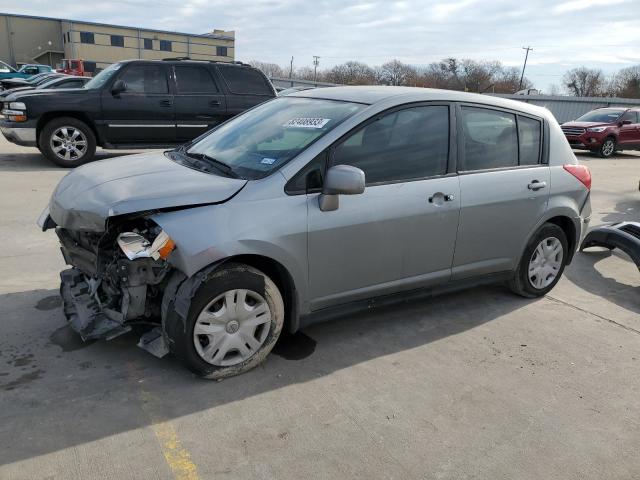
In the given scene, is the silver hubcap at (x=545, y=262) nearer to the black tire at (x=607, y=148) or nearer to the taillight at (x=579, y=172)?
the taillight at (x=579, y=172)

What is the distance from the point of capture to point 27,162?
10.3 metres

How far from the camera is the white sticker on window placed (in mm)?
3546

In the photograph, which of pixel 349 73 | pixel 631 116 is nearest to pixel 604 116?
pixel 631 116

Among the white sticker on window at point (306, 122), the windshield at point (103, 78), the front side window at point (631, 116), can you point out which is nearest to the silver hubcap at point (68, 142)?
the windshield at point (103, 78)

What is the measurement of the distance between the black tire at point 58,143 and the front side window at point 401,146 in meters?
7.77

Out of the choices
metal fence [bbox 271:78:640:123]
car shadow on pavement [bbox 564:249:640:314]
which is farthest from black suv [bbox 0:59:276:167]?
metal fence [bbox 271:78:640:123]

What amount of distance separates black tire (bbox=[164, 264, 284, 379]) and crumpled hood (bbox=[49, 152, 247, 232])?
450mm

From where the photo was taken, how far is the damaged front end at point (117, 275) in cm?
303

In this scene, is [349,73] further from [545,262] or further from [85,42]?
[545,262]

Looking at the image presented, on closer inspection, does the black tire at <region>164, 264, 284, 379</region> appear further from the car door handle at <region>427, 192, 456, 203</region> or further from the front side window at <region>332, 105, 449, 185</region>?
the car door handle at <region>427, 192, 456, 203</region>

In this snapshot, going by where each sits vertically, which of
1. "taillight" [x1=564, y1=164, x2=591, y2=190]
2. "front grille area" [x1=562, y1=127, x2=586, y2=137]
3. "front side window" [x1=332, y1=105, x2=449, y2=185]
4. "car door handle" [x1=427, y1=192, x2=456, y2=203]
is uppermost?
"front side window" [x1=332, y1=105, x2=449, y2=185]

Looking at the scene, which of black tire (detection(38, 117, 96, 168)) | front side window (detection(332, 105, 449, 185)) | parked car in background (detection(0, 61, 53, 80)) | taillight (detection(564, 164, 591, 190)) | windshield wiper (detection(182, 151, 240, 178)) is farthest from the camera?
parked car in background (detection(0, 61, 53, 80))

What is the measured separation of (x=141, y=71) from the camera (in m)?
9.97

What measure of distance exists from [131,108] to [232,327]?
7.87 metres
